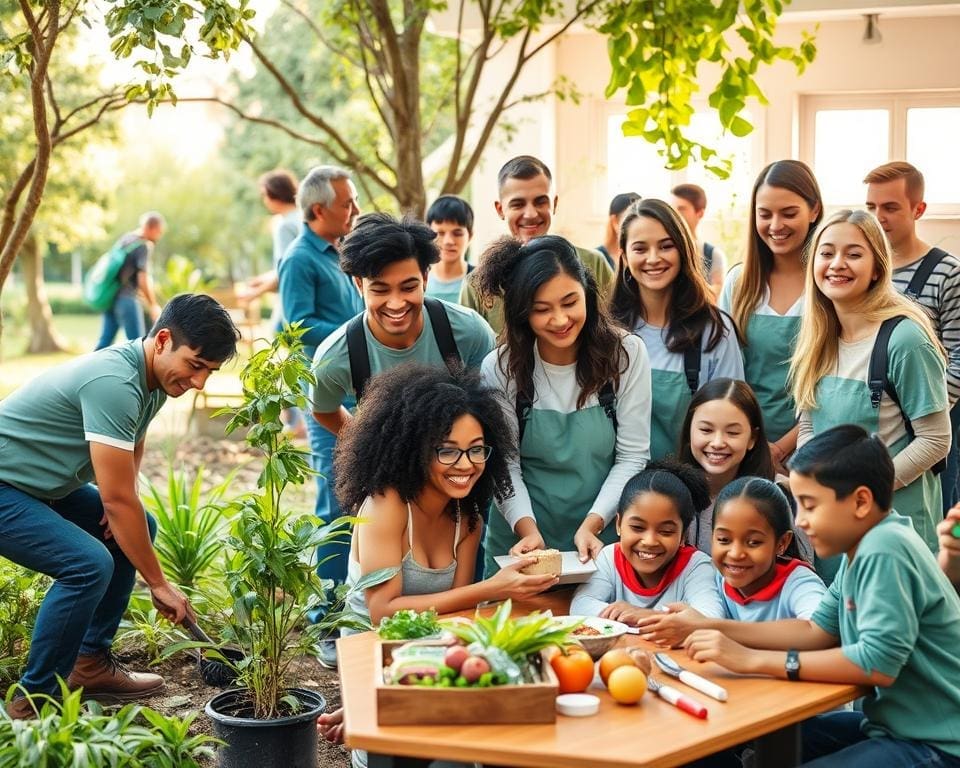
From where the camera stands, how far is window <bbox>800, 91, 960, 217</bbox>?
35.5 feet

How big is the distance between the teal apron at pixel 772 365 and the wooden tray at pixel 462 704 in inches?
81.0

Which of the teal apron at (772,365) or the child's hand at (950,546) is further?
the teal apron at (772,365)

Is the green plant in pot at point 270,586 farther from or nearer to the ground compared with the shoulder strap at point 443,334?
nearer to the ground

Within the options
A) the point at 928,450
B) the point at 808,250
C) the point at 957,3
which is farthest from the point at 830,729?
the point at 957,3

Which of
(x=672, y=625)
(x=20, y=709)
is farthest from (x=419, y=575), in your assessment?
(x=20, y=709)

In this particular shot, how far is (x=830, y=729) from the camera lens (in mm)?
3264

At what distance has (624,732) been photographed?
253cm

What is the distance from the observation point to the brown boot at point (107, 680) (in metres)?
4.59

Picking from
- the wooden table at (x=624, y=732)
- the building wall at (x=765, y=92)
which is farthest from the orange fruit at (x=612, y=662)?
the building wall at (x=765, y=92)

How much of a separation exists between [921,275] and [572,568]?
2048mm

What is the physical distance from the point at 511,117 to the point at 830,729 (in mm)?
8361

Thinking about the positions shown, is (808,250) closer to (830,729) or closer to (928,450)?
(928,450)

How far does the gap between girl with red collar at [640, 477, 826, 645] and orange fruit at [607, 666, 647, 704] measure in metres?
0.74

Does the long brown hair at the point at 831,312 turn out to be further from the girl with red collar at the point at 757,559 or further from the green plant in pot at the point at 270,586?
the green plant in pot at the point at 270,586
